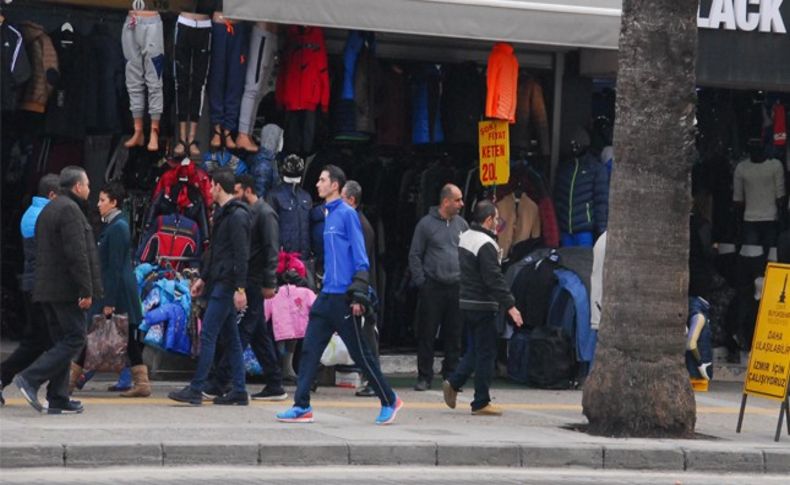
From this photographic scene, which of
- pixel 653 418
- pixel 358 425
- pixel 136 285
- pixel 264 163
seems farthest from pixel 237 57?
pixel 653 418

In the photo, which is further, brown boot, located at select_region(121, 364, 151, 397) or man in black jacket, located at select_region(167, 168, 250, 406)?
brown boot, located at select_region(121, 364, 151, 397)

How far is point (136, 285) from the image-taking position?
1548 cm

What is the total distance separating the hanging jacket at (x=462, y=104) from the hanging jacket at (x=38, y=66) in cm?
434

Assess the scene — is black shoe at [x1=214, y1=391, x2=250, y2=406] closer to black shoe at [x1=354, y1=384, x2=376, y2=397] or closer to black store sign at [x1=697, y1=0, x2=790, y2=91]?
black shoe at [x1=354, y1=384, x2=376, y2=397]

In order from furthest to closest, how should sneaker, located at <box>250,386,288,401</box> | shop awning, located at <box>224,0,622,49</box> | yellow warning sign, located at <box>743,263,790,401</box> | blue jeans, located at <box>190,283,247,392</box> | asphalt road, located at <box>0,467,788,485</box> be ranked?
shop awning, located at <box>224,0,622,49</box> < sneaker, located at <box>250,386,288,401</box> < blue jeans, located at <box>190,283,247,392</box> < yellow warning sign, located at <box>743,263,790,401</box> < asphalt road, located at <box>0,467,788,485</box>

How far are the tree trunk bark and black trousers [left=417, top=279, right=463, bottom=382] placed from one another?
3.20m

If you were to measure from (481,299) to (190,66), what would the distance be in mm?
3926

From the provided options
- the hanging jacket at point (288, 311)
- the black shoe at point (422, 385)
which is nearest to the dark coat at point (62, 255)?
the hanging jacket at point (288, 311)

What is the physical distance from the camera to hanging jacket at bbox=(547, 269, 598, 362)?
1766cm

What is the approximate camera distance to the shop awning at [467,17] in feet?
53.0

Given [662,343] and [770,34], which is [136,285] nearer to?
[662,343]

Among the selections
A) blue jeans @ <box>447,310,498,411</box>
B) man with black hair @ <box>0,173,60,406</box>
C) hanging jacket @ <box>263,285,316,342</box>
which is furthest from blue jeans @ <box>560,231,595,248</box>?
man with black hair @ <box>0,173,60,406</box>

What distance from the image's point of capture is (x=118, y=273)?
15266 mm

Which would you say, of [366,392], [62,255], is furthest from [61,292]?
[366,392]
